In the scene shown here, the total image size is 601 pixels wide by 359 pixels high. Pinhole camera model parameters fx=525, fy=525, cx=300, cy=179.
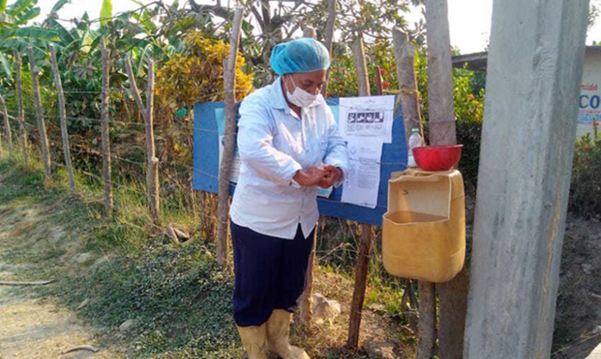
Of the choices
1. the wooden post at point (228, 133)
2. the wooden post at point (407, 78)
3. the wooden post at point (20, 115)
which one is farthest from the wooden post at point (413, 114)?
the wooden post at point (20, 115)

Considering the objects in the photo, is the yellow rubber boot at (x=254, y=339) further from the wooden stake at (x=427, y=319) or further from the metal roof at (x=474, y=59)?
the metal roof at (x=474, y=59)

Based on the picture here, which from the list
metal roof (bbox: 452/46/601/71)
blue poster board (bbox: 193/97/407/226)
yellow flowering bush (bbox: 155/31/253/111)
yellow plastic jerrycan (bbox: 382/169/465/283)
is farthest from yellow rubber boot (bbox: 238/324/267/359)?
metal roof (bbox: 452/46/601/71)

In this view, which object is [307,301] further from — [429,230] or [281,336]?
[429,230]

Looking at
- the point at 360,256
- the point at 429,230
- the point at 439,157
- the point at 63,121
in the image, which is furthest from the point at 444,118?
the point at 63,121

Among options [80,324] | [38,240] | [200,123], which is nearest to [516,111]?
[200,123]

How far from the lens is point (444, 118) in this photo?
248cm

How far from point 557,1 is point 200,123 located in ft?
10.6

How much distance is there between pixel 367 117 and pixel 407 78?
0.54m

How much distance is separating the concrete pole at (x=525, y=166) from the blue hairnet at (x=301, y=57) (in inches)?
35.3

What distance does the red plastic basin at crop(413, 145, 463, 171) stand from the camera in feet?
7.32

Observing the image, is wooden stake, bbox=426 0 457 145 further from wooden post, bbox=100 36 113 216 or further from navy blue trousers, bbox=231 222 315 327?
wooden post, bbox=100 36 113 216

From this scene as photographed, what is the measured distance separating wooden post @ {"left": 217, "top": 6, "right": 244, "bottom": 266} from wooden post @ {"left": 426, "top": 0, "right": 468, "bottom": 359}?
201cm

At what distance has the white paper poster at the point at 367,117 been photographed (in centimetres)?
306

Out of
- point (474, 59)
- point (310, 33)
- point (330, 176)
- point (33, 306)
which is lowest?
point (33, 306)
